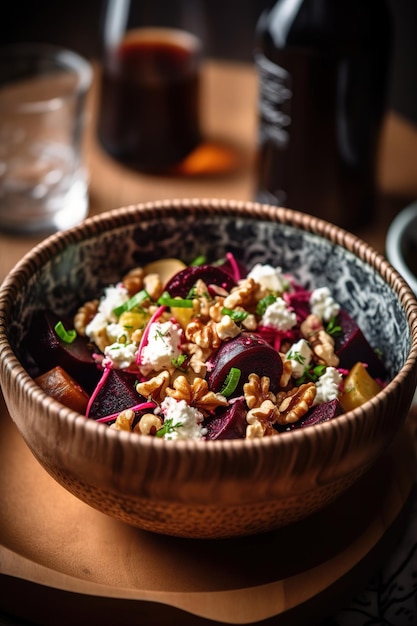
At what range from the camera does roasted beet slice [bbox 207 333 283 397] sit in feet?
3.57

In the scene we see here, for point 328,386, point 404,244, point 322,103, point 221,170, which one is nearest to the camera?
point 328,386

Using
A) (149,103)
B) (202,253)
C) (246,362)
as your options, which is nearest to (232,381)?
(246,362)

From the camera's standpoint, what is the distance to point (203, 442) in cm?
90

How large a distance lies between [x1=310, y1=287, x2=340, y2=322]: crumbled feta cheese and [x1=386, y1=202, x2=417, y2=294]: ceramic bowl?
0.23m

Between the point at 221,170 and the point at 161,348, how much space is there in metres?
0.95

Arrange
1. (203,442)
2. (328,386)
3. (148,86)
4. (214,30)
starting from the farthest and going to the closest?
(214,30) → (148,86) → (328,386) → (203,442)

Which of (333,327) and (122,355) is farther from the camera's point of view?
(333,327)

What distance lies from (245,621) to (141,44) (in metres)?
1.31

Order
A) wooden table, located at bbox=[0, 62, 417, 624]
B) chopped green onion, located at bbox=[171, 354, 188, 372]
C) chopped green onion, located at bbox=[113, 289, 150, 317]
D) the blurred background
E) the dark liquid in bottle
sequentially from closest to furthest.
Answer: wooden table, located at bbox=[0, 62, 417, 624] → chopped green onion, located at bbox=[171, 354, 188, 372] → chopped green onion, located at bbox=[113, 289, 150, 317] → the dark liquid in bottle → the blurred background

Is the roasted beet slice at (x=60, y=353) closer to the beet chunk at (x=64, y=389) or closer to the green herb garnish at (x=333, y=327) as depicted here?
the beet chunk at (x=64, y=389)

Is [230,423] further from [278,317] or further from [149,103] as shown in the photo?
[149,103]

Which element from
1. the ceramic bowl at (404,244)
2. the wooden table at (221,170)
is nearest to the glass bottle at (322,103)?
the wooden table at (221,170)

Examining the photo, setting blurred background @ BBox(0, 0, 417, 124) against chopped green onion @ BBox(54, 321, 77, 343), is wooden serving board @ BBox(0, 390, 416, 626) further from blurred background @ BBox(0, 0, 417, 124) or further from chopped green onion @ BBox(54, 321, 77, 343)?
blurred background @ BBox(0, 0, 417, 124)

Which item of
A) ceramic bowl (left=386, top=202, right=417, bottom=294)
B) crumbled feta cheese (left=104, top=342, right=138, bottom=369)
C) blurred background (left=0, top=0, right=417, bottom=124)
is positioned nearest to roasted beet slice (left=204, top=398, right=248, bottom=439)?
crumbled feta cheese (left=104, top=342, right=138, bottom=369)
